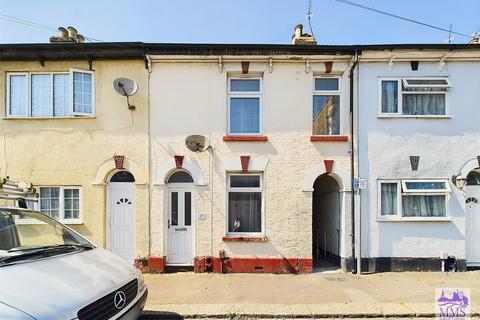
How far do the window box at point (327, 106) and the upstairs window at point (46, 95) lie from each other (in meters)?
6.06

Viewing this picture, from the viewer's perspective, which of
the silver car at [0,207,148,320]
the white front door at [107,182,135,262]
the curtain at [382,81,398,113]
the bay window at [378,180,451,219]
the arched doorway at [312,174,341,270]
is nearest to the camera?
the silver car at [0,207,148,320]

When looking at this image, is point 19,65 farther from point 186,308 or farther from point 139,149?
point 186,308

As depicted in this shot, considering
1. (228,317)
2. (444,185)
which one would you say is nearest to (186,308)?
(228,317)

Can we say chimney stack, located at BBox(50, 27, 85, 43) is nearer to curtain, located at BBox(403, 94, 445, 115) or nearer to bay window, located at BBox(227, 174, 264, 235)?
bay window, located at BBox(227, 174, 264, 235)

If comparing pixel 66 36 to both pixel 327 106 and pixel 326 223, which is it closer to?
pixel 327 106

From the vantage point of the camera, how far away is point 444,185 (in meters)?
7.79

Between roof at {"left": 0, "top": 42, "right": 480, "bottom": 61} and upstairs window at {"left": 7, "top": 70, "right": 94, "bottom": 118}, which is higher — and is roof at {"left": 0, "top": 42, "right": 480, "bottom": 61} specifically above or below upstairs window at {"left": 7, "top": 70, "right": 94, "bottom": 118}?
above

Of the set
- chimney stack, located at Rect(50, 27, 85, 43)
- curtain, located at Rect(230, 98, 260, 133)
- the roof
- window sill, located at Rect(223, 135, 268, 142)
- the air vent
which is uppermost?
chimney stack, located at Rect(50, 27, 85, 43)

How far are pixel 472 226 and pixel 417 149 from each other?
8.50 feet

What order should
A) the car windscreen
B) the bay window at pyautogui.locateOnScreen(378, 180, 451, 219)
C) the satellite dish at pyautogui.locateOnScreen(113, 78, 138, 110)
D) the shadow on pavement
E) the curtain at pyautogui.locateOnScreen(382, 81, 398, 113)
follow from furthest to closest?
the curtain at pyautogui.locateOnScreen(382, 81, 398, 113)
the bay window at pyautogui.locateOnScreen(378, 180, 451, 219)
the satellite dish at pyautogui.locateOnScreen(113, 78, 138, 110)
the shadow on pavement
the car windscreen

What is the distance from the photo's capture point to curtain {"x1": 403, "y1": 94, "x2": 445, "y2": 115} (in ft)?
26.4

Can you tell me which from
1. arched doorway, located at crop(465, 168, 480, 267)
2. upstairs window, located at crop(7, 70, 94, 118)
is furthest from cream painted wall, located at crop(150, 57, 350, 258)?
arched doorway, located at crop(465, 168, 480, 267)

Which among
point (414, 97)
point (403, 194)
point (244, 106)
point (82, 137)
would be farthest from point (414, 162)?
point (82, 137)

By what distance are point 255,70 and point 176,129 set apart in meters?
2.62
